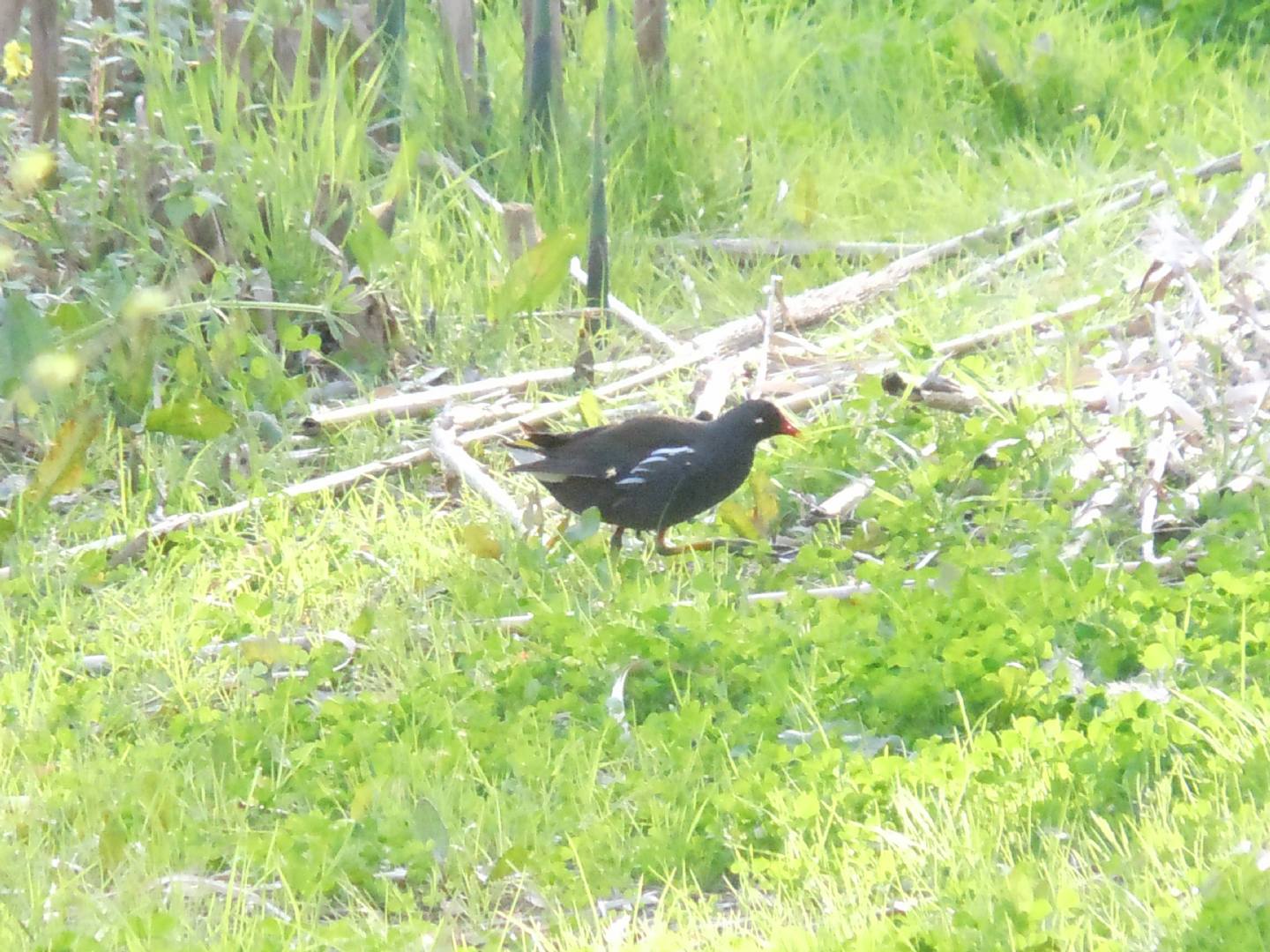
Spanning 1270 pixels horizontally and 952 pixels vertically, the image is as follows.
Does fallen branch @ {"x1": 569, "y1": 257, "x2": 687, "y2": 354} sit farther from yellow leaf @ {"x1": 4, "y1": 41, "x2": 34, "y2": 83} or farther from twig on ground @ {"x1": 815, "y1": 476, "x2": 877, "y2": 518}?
yellow leaf @ {"x1": 4, "y1": 41, "x2": 34, "y2": 83}

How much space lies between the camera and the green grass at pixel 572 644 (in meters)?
3.28

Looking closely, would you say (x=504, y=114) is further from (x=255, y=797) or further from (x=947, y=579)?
(x=255, y=797)

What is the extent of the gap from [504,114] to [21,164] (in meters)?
2.61

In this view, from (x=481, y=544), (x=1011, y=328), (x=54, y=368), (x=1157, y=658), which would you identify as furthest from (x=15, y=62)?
(x=1157, y=658)

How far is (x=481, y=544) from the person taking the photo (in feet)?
16.3

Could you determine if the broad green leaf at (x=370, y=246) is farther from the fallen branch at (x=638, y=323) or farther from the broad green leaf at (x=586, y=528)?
the broad green leaf at (x=586, y=528)

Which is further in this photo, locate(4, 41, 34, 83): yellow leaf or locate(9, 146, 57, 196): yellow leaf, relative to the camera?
locate(4, 41, 34, 83): yellow leaf

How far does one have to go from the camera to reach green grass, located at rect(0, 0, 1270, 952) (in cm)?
328

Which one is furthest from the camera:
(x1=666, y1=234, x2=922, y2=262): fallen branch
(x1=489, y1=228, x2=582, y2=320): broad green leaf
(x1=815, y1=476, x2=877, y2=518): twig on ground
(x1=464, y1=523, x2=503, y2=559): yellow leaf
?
(x1=666, y1=234, x2=922, y2=262): fallen branch

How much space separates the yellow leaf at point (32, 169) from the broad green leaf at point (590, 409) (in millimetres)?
1715

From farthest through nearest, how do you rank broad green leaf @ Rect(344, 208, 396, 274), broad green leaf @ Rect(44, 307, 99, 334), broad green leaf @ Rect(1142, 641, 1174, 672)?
broad green leaf @ Rect(344, 208, 396, 274)
broad green leaf @ Rect(44, 307, 99, 334)
broad green leaf @ Rect(1142, 641, 1174, 672)

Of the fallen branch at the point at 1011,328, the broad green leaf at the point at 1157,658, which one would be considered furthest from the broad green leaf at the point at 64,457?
the broad green leaf at the point at 1157,658

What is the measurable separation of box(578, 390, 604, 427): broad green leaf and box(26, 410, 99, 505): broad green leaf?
4.81ft

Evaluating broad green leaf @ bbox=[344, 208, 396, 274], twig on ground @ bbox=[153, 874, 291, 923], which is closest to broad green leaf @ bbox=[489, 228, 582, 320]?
broad green leaf @ bbox=[344, 208, 396, 274]
